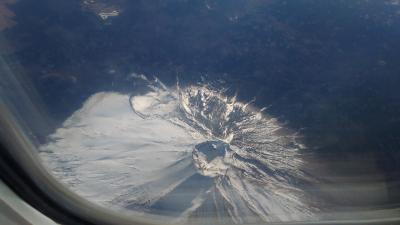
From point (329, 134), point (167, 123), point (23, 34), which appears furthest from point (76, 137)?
point (329, 134)

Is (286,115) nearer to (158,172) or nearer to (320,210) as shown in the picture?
(158,172)

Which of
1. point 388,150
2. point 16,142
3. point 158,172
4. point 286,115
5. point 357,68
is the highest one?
point 357,68

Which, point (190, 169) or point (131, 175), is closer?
point (131, 175)

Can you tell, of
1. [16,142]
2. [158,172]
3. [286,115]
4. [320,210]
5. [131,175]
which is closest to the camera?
[16,142]

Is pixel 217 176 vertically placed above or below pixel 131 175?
above

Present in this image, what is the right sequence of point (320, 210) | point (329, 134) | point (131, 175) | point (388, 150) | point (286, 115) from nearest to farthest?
point (320, 210) → point (131, 175) → point (388, 150) → point (329, 134) → point (286, 115)

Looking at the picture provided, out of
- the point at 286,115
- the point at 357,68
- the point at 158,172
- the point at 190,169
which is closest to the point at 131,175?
the point at 158,172
